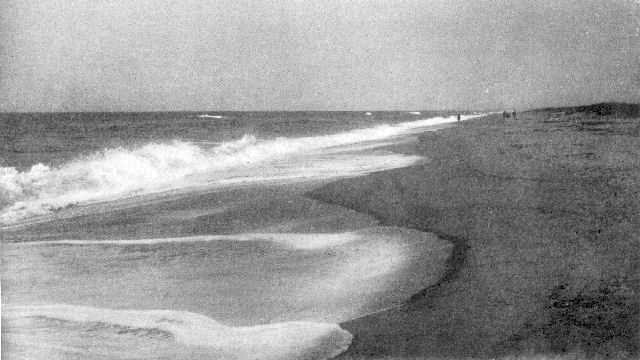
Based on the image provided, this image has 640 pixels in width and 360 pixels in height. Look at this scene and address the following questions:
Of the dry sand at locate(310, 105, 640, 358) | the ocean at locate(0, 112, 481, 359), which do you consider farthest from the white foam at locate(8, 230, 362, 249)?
the dry sand at locate(310, 105, 640, 358)

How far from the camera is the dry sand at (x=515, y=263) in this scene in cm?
351

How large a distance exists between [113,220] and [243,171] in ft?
20.6

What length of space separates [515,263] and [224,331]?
9.04 ft

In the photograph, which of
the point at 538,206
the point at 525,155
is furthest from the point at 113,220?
the point at 525,155

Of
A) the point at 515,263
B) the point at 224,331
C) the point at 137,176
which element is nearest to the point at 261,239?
the point at 224,331

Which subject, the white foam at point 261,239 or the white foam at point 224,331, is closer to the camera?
the white foam at point 224,331

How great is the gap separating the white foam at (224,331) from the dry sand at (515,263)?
200mm

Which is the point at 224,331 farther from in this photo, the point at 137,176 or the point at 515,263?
the point at 137,176

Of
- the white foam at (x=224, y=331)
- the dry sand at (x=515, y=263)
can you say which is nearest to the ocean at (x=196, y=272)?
the white foam at (x=224, y=331)

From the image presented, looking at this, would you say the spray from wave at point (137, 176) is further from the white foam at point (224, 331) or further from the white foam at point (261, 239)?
the white foam at point (224, 331)

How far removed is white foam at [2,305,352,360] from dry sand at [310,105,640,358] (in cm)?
20

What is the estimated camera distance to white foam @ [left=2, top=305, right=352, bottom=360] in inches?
134

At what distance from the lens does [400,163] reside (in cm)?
1356

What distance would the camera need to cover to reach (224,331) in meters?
3.75
